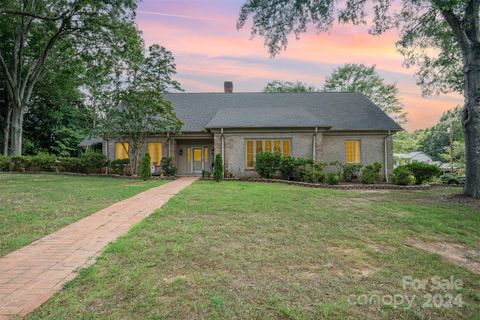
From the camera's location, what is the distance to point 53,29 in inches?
747

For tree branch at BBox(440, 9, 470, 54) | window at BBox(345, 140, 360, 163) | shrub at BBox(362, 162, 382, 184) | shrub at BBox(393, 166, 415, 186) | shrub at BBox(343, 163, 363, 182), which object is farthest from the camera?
window at BBox(345, 140, 360, 163)

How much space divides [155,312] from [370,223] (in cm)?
502

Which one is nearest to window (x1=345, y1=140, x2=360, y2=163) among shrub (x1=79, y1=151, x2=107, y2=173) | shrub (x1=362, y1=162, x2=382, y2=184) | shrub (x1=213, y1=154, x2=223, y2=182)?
shrub (x1=362, y1=162, x2=382, y2=184)

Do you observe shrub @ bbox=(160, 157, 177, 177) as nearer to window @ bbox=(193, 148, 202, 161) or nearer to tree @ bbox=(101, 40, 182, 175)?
tree @ bbox=(101, 40, 182, 175)

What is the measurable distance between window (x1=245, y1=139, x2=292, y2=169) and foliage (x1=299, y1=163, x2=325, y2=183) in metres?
2.35

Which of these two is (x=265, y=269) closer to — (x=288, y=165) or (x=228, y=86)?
(x=288, y=165)

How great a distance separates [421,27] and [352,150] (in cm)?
764

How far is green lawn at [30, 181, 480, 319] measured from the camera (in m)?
2.58

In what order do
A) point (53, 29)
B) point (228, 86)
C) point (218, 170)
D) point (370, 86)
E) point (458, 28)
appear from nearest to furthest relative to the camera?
point (458, 28) < point (218, 170) < point (53, 29) < point (228, 86) < point (370, 86)

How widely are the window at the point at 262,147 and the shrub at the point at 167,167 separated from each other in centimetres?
477

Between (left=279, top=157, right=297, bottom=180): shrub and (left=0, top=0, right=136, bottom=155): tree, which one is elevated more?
(left=0, top=0, right=136, bottom=155): tree

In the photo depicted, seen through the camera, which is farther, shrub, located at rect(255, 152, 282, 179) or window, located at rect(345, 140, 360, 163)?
window, located at rect(345, 140, 360, 163)

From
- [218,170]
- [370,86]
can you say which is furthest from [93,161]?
[370,86]

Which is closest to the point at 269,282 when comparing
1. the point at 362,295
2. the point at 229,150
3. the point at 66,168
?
the point at 362,295
